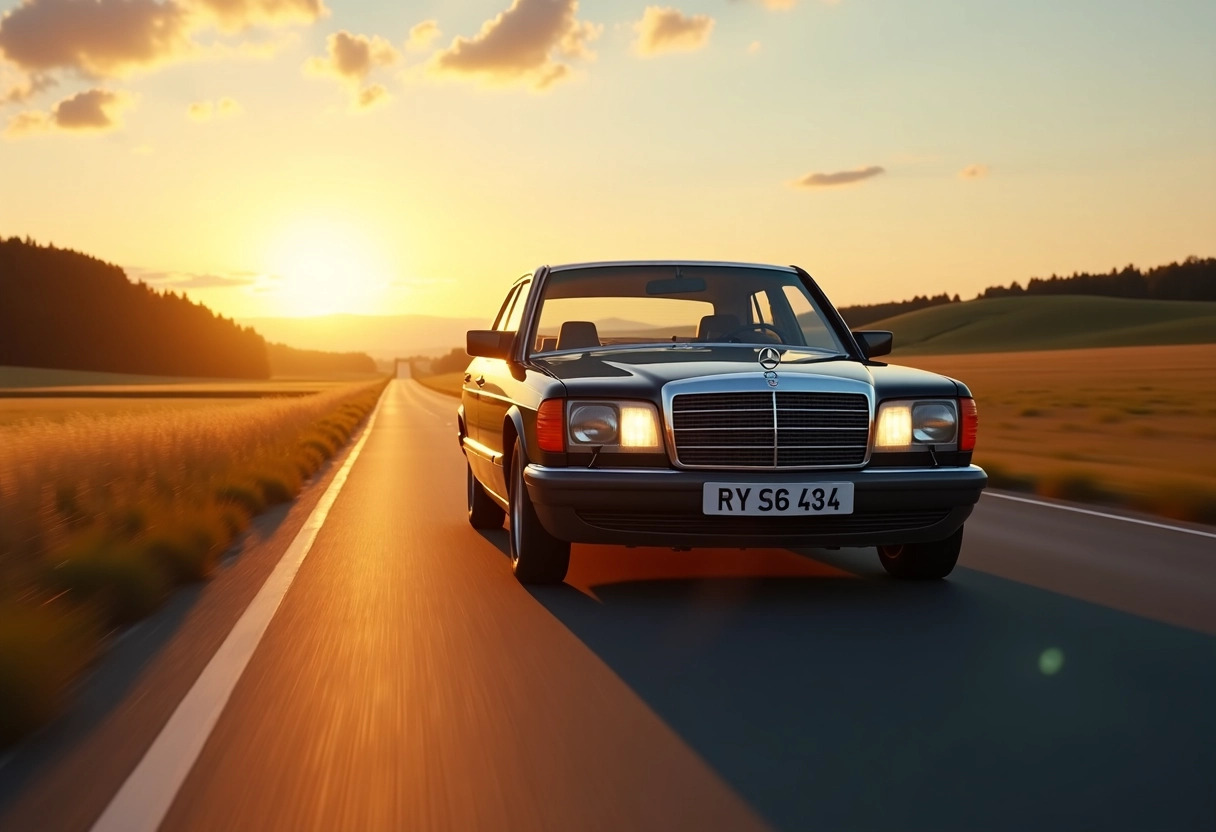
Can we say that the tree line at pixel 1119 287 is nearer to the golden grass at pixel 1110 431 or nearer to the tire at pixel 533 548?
the golden grass at pixel 1110 431

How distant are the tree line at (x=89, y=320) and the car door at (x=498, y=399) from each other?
117010 mm

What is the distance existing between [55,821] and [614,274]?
5583mm

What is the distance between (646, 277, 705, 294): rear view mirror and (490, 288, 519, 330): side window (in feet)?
5.03

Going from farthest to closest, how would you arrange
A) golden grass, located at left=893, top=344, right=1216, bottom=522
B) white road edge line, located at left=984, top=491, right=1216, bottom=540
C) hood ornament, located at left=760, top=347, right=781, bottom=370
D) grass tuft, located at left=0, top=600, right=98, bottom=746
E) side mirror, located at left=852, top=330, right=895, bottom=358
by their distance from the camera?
golden grass, located at left=893, top=344, right=1216, bottom=522 < white road edge line, located at left=984, top=491, right=1216, bottom=540 < side mirror, located at left=852, top=330, right=895, bottom=358 < hood ornament, located at left=760, top=347, right=781, bottom=370 < grass tuft, located at left=0, top=600, right=98, bottom=746

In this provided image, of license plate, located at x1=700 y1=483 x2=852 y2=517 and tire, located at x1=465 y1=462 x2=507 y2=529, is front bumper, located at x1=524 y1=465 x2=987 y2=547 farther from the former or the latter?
tire, located at x1=465 y1=462 x2=507 y2=529

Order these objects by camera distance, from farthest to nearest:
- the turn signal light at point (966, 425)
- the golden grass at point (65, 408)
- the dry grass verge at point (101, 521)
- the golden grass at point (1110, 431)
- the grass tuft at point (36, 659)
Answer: the golden grass at point (65, 408)
the golden grass at point (1110, 431)
the turn signal light at point (966, 425)
the dry grass verge at point (101, 521)
the grass tuft at point (36, 659)

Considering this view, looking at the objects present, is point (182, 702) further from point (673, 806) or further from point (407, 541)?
point (407, 541)

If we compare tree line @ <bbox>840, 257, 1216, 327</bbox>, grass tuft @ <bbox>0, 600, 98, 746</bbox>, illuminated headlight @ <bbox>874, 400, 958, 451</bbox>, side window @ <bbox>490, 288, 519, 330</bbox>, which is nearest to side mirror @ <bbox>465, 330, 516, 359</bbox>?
side window @ <bbox>490, 288, 519, 330</bbox>

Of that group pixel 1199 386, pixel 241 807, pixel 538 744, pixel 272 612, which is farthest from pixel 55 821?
pixel 1199 386

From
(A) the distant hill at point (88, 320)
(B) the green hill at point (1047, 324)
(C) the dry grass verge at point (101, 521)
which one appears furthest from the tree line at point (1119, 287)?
(C) the dry grass verge at point (101, 521)

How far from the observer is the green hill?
96.1 metres

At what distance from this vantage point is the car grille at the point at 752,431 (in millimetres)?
6371

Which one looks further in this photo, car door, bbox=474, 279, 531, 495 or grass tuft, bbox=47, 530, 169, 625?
car door, bbox=474, 279, 531, 495

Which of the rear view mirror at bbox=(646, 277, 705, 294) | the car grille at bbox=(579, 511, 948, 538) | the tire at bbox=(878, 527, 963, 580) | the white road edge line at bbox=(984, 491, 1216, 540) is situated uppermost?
the rear view mirror at bbox=(646, 277, 705, 294)
